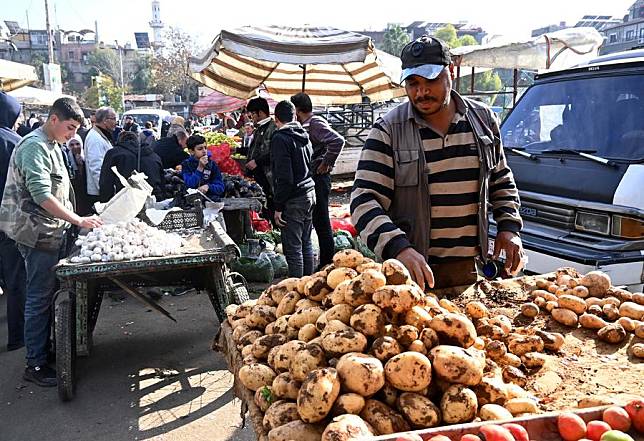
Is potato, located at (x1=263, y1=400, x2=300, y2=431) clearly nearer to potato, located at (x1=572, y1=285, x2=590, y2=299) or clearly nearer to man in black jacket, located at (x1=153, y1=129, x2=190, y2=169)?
potato, located at (x1=572, y1=285, x2=590, y2=299)

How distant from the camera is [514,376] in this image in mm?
2008

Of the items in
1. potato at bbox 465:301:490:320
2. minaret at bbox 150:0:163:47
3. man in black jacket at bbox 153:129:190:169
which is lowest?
Answer: potato at bbox 465:301:490:320

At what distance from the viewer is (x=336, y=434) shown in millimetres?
1489

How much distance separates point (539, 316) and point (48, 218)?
3658 mm

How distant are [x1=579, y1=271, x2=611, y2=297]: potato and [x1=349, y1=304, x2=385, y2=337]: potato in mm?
1623

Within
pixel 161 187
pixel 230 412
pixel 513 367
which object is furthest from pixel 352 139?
pixel 513 367

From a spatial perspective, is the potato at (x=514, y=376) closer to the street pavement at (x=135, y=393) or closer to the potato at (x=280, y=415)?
the potato at (x=280, y=415)

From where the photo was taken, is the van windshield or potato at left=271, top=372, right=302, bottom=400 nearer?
potato at left=271, top=372, right=302, bottom=400

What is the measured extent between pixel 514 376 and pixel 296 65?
7.15m

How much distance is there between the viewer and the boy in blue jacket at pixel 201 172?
23.4 ft

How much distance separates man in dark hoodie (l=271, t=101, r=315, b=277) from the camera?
210 inches

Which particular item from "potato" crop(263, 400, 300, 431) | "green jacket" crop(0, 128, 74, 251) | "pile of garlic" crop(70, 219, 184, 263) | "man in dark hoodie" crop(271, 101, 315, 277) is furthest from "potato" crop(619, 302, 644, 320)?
"green jacket" crop(0, 128, 74, 251)

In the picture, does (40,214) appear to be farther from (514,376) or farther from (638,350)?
(638,350)

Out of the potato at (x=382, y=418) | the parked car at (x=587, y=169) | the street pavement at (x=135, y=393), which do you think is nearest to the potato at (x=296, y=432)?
the potato at (x=382, y=418)
